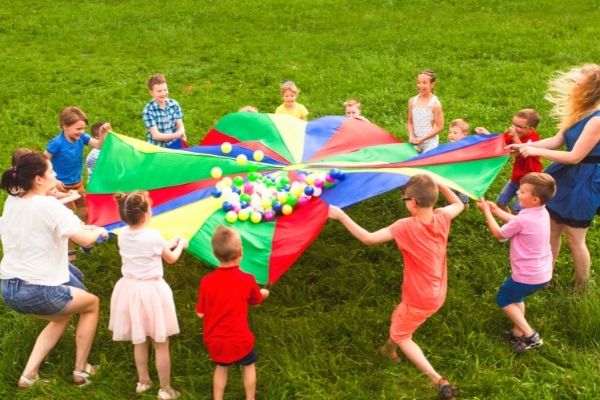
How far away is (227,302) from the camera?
3.45 meters

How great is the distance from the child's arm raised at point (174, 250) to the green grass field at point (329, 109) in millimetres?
858

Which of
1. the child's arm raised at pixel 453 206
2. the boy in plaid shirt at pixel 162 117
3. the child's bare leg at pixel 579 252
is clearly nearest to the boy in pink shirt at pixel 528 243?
the child's arm raised at pixel 453 206

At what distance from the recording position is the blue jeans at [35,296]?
3748 millimetres

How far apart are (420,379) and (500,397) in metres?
0.49

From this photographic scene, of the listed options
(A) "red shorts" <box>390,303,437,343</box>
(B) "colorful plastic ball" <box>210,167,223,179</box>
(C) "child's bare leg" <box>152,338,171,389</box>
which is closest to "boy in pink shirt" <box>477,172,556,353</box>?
(A) "red shorts" <box>390,303,437,343</box>

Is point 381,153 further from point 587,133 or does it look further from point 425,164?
point 587,133

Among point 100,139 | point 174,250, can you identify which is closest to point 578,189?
point 174,250

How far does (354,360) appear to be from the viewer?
418cm

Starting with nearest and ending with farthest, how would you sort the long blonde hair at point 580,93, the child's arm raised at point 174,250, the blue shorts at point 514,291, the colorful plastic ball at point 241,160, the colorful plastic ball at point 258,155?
the child's arm raised at point 174,250
the blue shorts at point 514,291
the long blonde hair at point 580,93
the colorful plastic ball at point 241,160
the colorful plastic ball at point 258,155

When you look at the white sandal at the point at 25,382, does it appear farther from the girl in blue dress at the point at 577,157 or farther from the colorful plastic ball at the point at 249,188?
the girl in blue dress at the point at 577,157

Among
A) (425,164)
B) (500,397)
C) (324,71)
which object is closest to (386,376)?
(500,397)

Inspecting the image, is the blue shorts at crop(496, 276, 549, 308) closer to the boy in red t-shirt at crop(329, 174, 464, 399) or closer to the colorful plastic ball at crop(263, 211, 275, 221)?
the boy in red t-shirt at crop(329, 174, 464, 399)

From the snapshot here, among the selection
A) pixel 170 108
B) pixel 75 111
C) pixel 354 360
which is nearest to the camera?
pixel 354 360

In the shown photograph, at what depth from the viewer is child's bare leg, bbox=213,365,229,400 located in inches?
144
